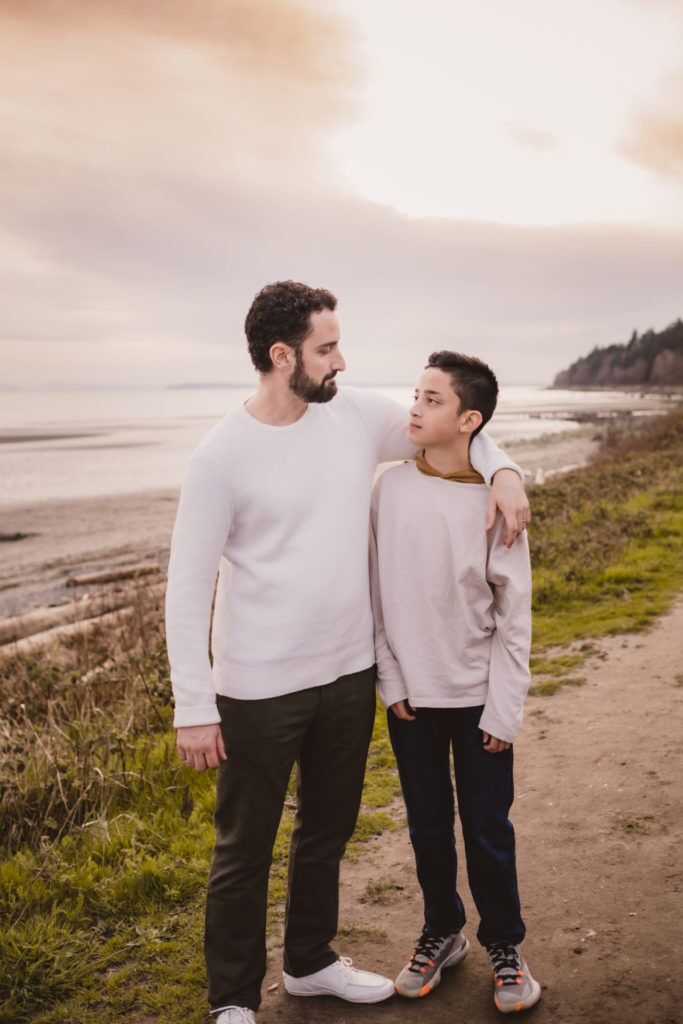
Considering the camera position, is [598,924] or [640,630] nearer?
[598,924]

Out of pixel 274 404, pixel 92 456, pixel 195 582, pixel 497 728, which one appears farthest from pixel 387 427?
pixel 92 456

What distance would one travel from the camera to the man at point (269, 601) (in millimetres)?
2938

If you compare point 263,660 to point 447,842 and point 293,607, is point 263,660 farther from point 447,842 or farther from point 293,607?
point 447,842

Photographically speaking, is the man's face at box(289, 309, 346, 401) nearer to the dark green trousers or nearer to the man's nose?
the man's nose

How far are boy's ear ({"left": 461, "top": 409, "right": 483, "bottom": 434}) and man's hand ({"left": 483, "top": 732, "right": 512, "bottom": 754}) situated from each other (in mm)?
1145

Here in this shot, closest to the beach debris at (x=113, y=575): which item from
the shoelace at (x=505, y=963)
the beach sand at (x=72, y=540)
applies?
the beach sand at (x=72, y=540)

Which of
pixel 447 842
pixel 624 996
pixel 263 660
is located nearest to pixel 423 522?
pixel 263 660

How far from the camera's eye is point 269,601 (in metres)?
3.01

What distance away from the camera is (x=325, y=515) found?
3078 mm

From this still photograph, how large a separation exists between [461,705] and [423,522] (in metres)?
0.72

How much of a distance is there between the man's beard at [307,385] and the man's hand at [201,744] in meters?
1.23

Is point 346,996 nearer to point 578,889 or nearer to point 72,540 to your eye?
point 578,889

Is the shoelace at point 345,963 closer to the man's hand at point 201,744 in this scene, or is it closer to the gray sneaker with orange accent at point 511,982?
the gray sneaker with orange accent at point 511,982

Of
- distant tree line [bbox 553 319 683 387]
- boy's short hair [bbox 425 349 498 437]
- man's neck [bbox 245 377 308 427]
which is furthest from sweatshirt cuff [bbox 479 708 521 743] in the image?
distant tree line [bbox 553 319 683 387]
